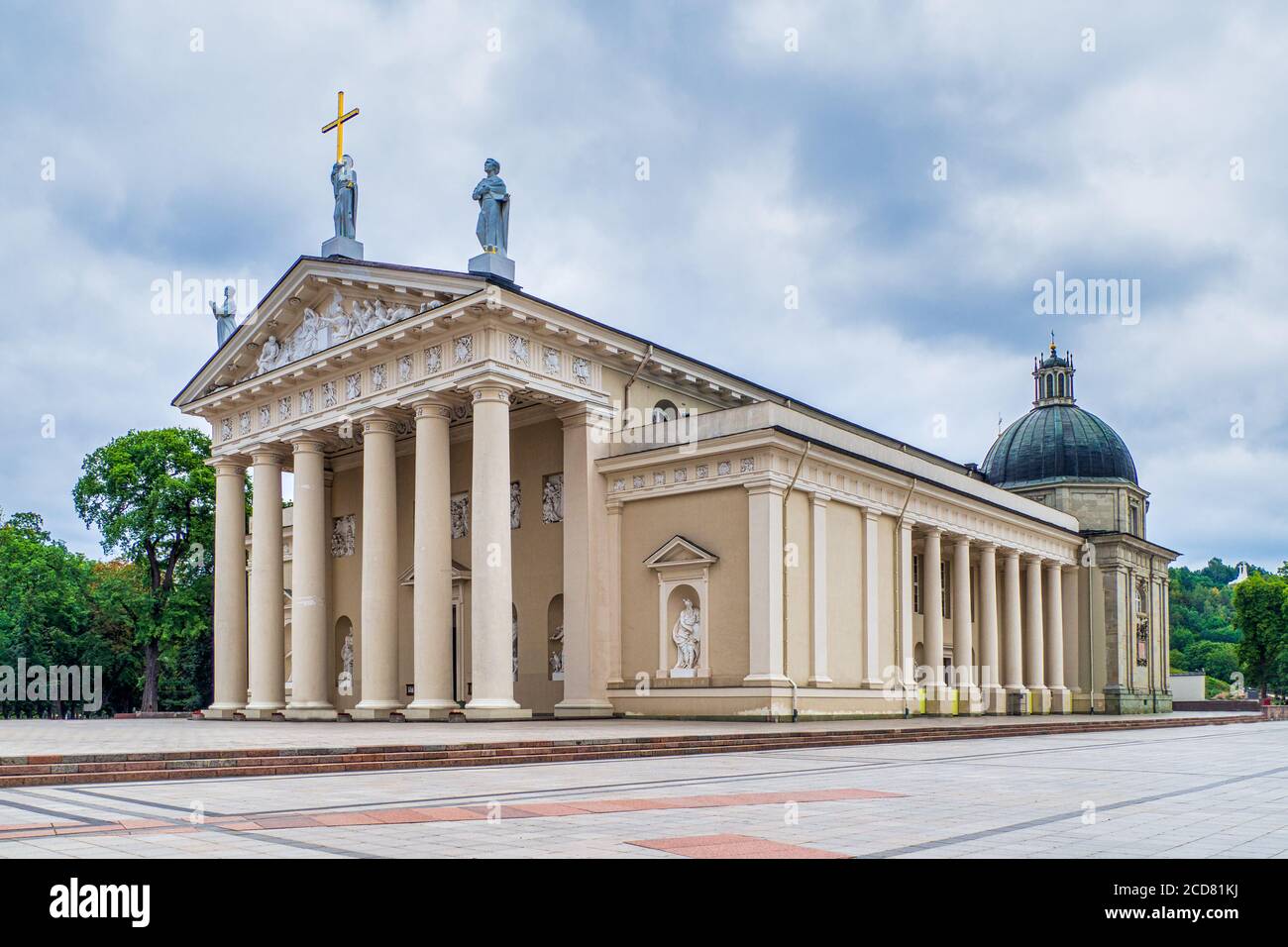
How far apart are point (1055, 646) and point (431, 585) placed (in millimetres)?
30887

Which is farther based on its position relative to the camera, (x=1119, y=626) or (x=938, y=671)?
(x=1119, y=626)

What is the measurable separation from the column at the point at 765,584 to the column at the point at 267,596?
16.2 m

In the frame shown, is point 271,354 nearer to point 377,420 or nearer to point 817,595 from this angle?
point 377,420

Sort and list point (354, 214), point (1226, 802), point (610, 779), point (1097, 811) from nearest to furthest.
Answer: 1. point (1097, 811)
2. point (1226, 802)
3. point (610, 779)
4. point (354, 214)

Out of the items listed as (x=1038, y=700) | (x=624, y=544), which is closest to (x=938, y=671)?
(x=1038, y=700)

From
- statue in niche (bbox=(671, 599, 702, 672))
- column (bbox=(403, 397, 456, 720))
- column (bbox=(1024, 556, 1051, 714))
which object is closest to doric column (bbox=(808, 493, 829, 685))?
statue in niche (bbox=(671, 599, 702, 672))

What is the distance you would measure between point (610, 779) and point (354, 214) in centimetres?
2683

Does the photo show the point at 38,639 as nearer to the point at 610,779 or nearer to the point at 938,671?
the point at 938,671

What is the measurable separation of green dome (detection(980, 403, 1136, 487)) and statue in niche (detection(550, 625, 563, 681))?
3374cm

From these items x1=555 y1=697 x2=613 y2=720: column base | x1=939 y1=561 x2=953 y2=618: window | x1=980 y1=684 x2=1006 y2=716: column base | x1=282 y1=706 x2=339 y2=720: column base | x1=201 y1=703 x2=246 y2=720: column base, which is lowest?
x1=980 y1=684 x2=1006 y2=716: column base

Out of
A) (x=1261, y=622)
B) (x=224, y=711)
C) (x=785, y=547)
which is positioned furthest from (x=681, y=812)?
(x=1261, y=622)

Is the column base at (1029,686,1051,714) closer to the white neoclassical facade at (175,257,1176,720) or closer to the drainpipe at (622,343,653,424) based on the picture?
the white neoclassical facade at (175,257,1176,720)

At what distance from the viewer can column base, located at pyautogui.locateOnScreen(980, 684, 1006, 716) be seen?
45.8 metres

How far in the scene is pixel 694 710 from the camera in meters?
32.5
